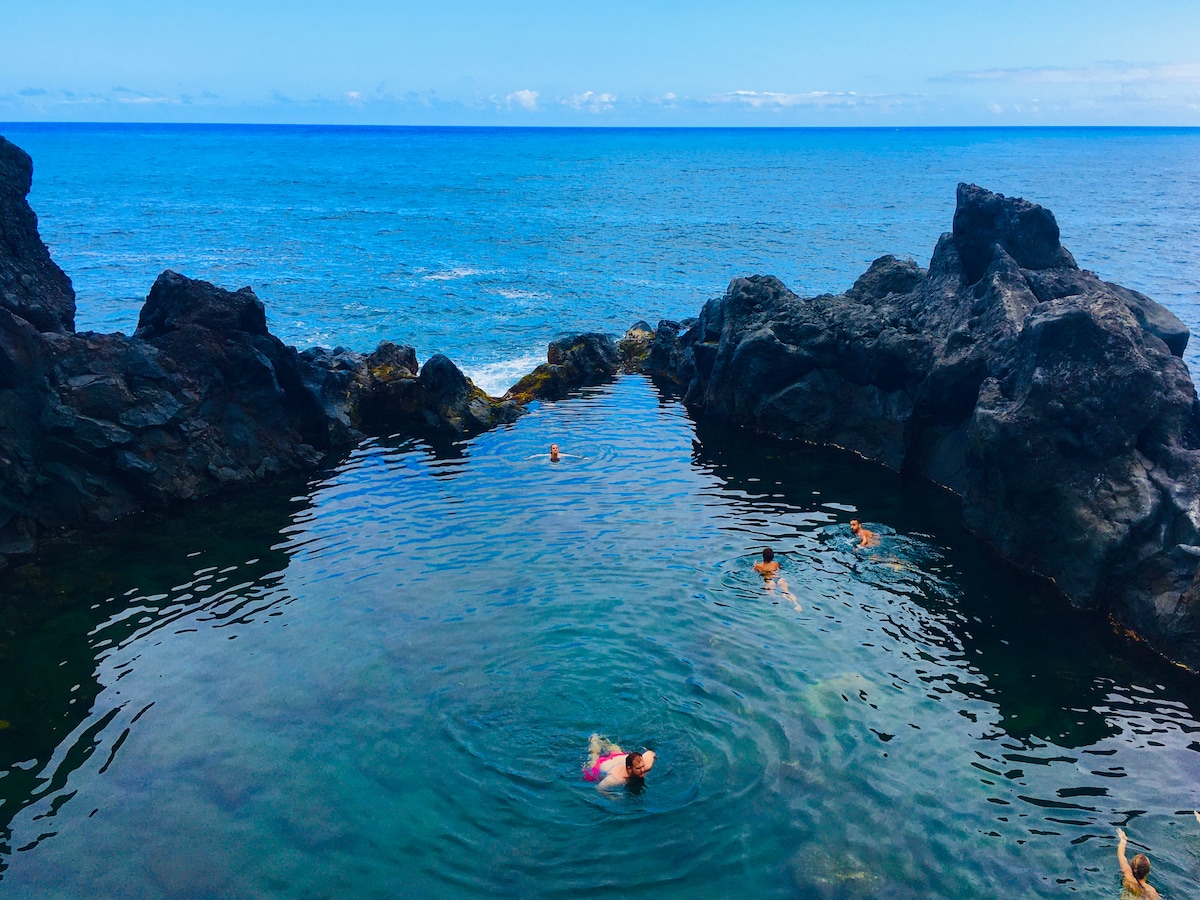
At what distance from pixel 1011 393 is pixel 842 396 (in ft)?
31.7

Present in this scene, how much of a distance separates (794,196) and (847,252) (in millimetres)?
69202

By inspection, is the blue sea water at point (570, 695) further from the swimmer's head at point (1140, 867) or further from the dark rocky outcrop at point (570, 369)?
the dark rocky outcrop at point (570, 369)

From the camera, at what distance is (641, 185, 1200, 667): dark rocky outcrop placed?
73.9 feet

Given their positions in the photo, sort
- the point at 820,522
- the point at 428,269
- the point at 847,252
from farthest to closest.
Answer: the point at 847,252
the point at 428,269
the point at 820,522

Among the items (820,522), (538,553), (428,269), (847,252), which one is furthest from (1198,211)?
(538,553)

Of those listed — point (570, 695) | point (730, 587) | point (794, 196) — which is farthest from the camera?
point (794, 196)

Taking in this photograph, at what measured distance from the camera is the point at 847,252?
307ft

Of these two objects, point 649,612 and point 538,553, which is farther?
point 538,553

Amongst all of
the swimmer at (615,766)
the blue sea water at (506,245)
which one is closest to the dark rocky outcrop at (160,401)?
the blue sea water at (506,245)

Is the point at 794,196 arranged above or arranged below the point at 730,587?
above

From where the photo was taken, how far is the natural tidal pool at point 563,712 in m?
14.2

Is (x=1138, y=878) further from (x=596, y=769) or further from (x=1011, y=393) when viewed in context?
(x=1011, y=393)

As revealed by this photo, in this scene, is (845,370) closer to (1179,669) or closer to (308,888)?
(1179,669)

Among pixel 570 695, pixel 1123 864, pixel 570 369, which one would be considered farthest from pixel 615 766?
pixel 570 369
